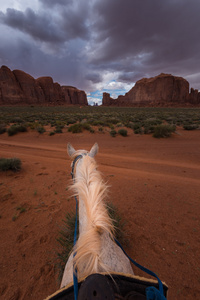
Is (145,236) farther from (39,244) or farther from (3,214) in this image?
(3,214)

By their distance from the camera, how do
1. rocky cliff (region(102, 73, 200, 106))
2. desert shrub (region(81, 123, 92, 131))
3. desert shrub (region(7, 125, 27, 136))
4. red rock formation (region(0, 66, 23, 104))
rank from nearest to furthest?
desert shrub (region(7, 125, 27, 136)) < desert shrub (region(81, 123, 92, 131)) < red rock formation (region(0, 66, 23, 104)) < rocky cliff (region(102, 73, 200, 106))

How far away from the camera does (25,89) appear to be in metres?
64.9

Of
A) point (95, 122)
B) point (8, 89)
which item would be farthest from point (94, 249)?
point (8, 89)

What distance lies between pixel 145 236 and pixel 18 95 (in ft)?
251

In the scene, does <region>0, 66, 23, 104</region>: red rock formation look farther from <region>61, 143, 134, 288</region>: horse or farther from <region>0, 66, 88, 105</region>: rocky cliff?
<region>61, 143, 134, 288</region>: horse

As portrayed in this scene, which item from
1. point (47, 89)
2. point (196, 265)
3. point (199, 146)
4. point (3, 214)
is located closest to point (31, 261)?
point (3, 214)

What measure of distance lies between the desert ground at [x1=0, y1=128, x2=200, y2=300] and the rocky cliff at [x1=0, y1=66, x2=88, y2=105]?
69.2 m

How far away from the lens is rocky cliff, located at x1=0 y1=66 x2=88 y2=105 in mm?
58562

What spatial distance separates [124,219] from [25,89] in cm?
8023

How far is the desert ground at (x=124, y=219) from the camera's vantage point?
166cm

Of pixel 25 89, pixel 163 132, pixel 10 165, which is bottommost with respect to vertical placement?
pixel 10 165

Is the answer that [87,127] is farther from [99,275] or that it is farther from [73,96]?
[73,96]

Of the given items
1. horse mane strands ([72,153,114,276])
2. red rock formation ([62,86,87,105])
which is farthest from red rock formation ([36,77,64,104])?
horse mane strands ([72,153,114,276])

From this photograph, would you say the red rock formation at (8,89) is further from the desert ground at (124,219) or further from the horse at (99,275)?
the horse at (99,275)
